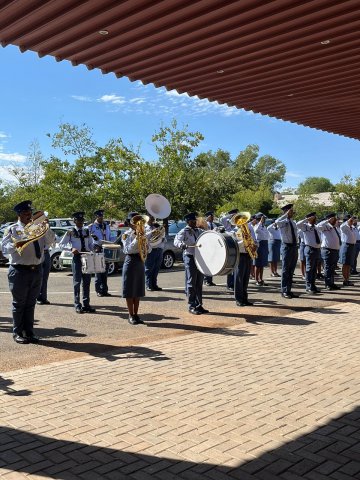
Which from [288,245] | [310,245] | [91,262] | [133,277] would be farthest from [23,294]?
[310,245]

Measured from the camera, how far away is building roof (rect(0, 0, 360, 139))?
4594 mm

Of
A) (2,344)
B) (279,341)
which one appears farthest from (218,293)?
(2,344)

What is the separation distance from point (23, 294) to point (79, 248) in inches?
A: 115

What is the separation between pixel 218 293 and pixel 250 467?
884 centimetres

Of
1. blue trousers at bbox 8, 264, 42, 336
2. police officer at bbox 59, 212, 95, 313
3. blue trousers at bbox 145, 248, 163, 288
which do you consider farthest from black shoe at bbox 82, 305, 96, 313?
blue trousers at bbox 145, 248, 163, 288

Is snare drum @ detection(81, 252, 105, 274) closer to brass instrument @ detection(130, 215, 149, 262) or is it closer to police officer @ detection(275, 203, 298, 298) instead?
brass instrument @ detection(130, 215, 149, 262)

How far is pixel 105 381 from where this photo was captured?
5.57m

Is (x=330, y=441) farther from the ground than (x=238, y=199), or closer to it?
closer to it

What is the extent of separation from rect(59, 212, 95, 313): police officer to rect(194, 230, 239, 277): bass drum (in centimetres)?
233

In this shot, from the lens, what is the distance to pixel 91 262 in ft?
32.2

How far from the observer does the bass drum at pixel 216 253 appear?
8.28 meters

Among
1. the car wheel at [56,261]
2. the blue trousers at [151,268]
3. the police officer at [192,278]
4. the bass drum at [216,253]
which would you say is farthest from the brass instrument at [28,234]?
the car wheel at [56,261]

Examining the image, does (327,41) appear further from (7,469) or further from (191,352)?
(7,469)

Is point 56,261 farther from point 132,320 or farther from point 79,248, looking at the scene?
point 132,320
